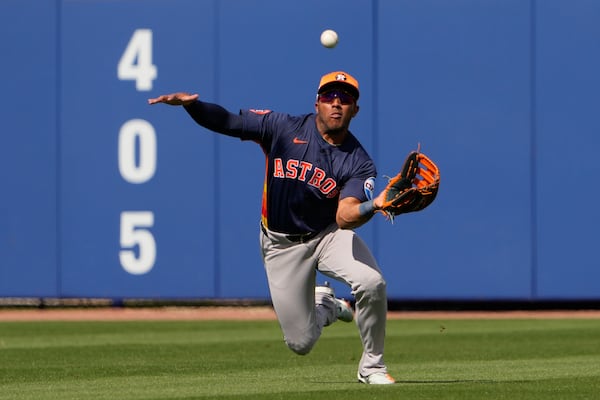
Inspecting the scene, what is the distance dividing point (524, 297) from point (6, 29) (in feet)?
24.5

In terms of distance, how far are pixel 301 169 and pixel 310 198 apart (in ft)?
0.62

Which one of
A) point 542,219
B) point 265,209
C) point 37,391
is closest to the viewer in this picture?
point 37,391

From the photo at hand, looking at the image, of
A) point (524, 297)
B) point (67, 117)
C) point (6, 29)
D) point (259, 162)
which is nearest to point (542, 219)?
point (524, 297)

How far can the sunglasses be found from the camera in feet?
27.7

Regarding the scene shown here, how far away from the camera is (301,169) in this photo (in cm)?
848

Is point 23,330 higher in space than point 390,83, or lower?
lower

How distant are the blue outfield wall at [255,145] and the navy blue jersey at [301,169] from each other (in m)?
8.28

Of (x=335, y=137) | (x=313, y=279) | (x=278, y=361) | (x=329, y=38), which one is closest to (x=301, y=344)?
(x=313, y=279)

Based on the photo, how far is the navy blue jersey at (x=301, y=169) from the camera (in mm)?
8445

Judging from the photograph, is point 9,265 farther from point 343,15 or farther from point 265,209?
point 265,209

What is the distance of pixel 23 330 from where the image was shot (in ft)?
47.7

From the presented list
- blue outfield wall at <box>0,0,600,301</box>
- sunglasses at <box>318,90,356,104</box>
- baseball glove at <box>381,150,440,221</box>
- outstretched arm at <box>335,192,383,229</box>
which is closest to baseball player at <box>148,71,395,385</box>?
sunglasses at <box>318,90,356,104</box>

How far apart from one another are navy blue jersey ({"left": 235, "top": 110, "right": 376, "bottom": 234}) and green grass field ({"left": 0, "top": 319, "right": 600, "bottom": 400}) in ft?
3.46

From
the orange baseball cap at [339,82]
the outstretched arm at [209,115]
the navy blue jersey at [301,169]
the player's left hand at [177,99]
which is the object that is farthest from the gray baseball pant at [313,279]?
the player's left hand at [177,99]
